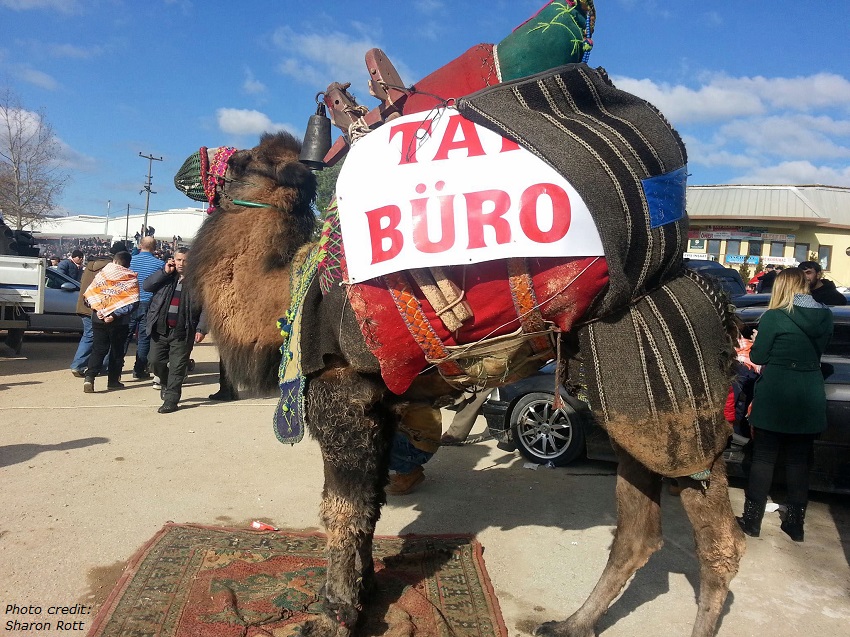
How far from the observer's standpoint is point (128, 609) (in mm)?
2949

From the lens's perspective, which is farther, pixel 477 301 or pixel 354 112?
pixel 354 112

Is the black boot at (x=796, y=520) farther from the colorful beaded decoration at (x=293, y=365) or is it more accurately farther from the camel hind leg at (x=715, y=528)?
the colorful beaded decoration at (x=293, y=365)

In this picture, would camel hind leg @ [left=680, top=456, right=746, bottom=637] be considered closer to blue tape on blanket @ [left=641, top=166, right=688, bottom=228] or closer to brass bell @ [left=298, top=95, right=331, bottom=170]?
blue tape on blanket @ [left=641, top=166, right=688, bottom=228]

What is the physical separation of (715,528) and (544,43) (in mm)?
2203

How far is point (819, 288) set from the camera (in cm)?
724

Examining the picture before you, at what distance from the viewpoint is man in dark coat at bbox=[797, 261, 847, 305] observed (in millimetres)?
7051

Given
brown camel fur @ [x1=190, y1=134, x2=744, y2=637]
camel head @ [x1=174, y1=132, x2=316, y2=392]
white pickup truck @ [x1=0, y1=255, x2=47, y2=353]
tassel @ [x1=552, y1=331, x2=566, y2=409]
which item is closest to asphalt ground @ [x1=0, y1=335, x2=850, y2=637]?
brown camel fur @ [x1=190, y1=134, x2=744, y2=637]

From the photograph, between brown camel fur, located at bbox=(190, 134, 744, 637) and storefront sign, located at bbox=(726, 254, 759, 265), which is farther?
storefront sign, located at bbox=(726, 254, 759, 265)

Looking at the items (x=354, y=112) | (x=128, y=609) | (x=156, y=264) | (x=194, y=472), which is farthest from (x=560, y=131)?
(x=156, y=264)

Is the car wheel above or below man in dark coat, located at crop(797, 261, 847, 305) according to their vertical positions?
below

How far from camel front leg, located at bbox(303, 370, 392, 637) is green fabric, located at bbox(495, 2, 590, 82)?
1481 mm

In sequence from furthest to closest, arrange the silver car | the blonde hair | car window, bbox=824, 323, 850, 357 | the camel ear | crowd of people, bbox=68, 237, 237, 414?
the silver car
crowd of people, bbox=68, 237, 237, 414
car window, bbox=824, 323, 850, 357
the blonde hair
the camel ear

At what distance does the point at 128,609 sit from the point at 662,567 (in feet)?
10.0

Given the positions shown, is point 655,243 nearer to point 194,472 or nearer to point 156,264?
point 194,472
